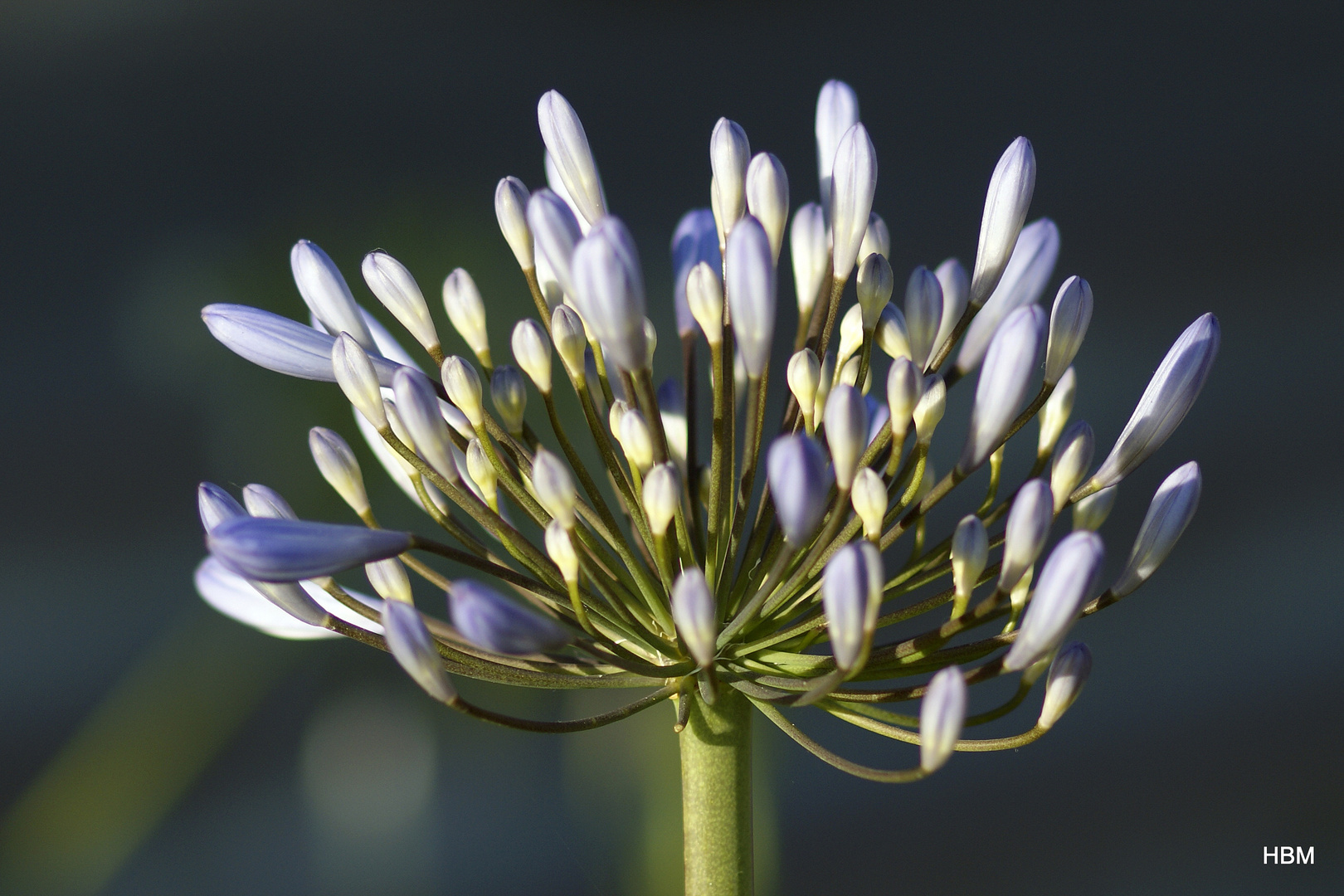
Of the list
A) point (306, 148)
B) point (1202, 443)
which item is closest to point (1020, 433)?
point (1202, 443)

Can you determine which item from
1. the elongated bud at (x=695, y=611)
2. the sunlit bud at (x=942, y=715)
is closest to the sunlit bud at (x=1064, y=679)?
the sunlit bud at (x=942, y=715)

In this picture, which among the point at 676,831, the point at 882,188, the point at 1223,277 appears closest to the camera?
the point at 676,831

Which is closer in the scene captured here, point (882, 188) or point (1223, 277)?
point (882, 188)

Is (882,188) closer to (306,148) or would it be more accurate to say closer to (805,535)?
Answer: (306,148)

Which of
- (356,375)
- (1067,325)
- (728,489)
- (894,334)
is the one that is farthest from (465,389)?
(1067,325)

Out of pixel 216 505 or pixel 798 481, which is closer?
pixel 798 481

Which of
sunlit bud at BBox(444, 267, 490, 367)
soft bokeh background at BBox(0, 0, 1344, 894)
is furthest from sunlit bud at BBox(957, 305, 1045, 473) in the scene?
soft bokeh background at BBox(0, 0, 1344, 894)

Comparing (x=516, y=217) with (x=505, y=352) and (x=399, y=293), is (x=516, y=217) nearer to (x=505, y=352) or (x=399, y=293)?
(x=399, y=293)

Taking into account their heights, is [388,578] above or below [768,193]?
below
